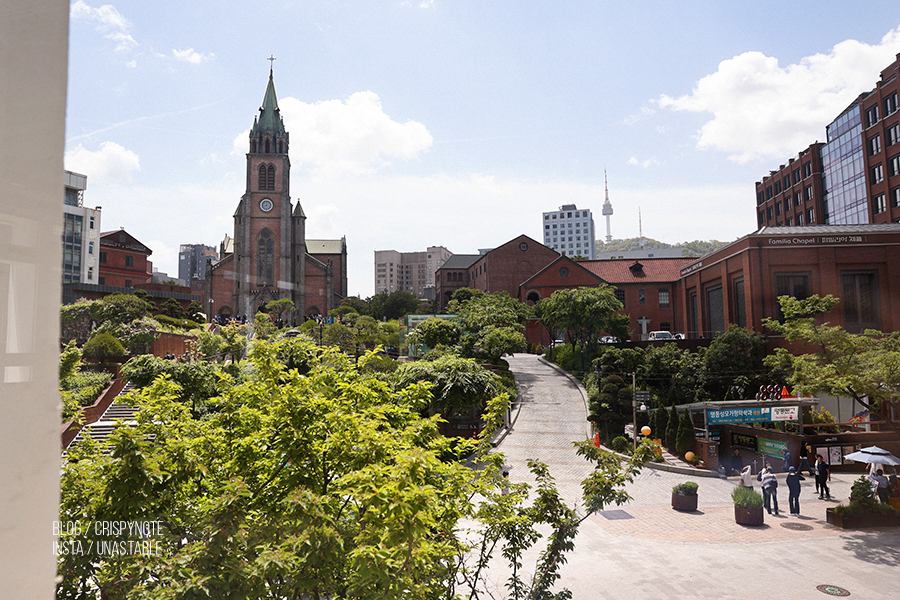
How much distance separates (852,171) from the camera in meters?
56.3

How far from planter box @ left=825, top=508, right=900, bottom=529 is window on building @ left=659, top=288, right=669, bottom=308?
151 ft

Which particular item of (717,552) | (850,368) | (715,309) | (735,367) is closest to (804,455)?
(850,368)

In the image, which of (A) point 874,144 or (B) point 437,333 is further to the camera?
(A) point 874,144

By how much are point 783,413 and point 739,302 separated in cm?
1746

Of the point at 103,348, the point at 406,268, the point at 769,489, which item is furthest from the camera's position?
the point at 406,268

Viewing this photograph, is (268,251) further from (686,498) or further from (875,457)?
(875,457)

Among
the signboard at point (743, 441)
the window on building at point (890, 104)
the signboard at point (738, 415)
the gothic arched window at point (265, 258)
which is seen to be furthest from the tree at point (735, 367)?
the gothic arched window at point (265, 258)

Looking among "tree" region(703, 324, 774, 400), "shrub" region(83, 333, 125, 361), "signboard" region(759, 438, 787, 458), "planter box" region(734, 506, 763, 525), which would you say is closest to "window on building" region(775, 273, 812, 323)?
"tree" region(703, 324, 774, 400)

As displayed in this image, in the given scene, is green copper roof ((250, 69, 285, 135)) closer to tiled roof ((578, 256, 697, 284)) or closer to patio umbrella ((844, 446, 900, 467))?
tiled roof ((578, 256, 697, 284))

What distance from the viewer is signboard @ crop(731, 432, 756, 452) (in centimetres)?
2420

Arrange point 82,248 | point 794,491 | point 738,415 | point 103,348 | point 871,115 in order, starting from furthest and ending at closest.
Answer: point 82,248 → point 871,115 → point 103,348 → point 738,415 → point 794,491

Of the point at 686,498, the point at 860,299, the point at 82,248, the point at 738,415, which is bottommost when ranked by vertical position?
the point at 686,498

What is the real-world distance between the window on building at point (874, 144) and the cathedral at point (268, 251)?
6421cm

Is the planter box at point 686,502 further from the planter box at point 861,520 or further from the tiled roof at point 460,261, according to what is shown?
the tiled roof at point 460,261
